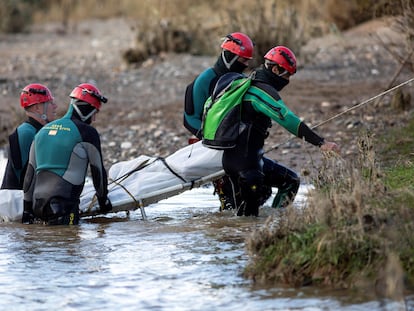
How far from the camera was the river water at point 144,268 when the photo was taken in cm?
654

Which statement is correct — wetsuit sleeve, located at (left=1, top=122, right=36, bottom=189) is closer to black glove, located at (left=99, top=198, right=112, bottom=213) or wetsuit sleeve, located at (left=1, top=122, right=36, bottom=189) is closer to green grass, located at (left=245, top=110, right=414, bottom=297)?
black glove, located at (left=99, top=198, right=112, bottom=213)

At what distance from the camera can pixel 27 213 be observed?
9.60m

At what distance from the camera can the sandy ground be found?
1427 cm

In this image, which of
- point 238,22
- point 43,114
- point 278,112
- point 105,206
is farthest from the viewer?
point 238,22

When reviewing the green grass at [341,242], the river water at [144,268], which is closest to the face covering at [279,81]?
the river water at [144,268]

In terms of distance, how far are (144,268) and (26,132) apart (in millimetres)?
2649

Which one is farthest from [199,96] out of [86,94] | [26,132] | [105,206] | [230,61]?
[26,132]

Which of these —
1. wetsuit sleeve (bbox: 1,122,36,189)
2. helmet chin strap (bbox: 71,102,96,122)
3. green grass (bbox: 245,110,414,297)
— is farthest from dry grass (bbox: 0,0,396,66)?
green grass (bbox: 245,110,414,297)

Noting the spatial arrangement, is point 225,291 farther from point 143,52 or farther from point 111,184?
point 143,52

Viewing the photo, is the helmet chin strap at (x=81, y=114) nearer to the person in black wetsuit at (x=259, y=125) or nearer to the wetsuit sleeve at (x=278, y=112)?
the person in black wetsuit at (x=259, y=125)

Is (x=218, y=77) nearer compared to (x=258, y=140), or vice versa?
(x=258, y=140)

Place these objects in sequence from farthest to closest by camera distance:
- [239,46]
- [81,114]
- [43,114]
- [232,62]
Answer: [43,114]
[232,62]
[239,46]
[81,114]

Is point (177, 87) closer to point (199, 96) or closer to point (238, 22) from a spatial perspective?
point (238, 22)

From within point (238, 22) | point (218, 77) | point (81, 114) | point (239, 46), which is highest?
point (238, 22)
